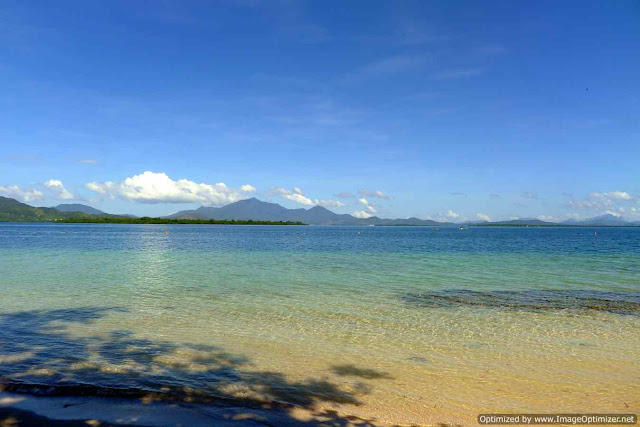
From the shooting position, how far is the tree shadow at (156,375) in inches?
330

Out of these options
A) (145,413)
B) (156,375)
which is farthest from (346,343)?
(145,413)

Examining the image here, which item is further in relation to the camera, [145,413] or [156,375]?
[156,375]

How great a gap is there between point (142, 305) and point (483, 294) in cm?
1753

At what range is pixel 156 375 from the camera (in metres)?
9.68

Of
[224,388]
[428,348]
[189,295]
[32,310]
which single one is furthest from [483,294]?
[32,310]

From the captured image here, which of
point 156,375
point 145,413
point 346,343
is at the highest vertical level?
point 145,413

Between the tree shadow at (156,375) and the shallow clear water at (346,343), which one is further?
the shallow clear water at (346,343)

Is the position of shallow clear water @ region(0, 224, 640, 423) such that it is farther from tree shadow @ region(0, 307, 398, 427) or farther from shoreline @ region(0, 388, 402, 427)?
shoreline @ region(0, 388, 402, 427)

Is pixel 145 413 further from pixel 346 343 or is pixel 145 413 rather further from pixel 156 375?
pixel 346 343

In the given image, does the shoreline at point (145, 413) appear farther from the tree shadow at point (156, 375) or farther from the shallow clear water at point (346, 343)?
the shallow clear water at point (346, 343)

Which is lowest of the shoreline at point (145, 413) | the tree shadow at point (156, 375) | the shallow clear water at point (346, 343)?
the shallow clear water at point (346, 343)

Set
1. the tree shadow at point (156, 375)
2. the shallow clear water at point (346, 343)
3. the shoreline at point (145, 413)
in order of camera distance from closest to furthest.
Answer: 1. the shoreline at point (145, 413)
2. the tree shadow at point (156, 375)
3. the shallow clear water at point (346, 343)

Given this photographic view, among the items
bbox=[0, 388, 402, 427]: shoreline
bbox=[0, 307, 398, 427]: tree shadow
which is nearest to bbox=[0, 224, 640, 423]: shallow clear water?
bbox=[0, 307, 398, 427]: tree shadow

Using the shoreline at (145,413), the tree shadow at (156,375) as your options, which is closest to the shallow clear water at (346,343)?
the tree shadow at (156,375)
